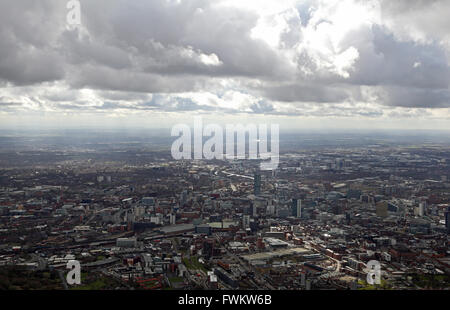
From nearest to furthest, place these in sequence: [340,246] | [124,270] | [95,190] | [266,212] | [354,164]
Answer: [124,270] < [340,246] < [266,212] < [95,190] < [354,164]

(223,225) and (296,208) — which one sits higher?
(296,208)

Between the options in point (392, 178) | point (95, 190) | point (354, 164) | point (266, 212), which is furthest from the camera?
point (354, 164)

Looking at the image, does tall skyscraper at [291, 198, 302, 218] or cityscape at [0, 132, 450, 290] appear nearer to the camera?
cityscape at [0, 132, 450, 290]

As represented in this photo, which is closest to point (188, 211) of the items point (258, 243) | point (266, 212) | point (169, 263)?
point (266, 212)

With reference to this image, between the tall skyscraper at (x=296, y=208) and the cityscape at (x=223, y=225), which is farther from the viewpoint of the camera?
the tall skyscraper at (x=296, y=208)

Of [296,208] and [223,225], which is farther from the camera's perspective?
[296,208]
